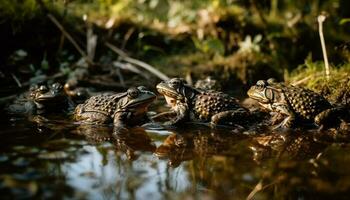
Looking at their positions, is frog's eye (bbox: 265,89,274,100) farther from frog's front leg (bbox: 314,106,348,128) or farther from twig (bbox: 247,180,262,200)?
twig (bbox: 247,180,262,200)

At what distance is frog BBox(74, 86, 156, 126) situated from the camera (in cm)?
510

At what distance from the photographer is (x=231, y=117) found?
4.99 meters

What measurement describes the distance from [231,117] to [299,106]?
0.74 meters

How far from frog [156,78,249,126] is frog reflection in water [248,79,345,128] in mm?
351

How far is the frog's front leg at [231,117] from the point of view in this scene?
4991 millimetres

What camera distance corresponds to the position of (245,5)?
8586 millimetres

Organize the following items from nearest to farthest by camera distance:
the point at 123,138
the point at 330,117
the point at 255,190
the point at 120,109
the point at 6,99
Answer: the point at 255,190
the point at 123,138
the point at 330,117
the point at 120,109
the point at 6,99

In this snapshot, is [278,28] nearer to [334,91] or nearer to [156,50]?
[156,50]

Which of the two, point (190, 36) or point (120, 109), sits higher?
point (190, 36)

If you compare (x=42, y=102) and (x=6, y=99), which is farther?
(x=6, y=99)

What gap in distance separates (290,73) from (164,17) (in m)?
3.63

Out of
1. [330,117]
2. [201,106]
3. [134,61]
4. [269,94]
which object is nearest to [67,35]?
[134,61]

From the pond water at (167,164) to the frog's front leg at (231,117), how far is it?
167 millimetres

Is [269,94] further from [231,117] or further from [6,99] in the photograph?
[6,99]
